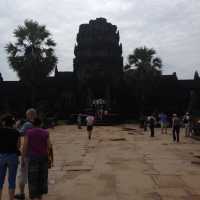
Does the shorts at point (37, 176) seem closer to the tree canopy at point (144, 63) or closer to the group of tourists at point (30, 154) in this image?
the group of tourists at point (30, 154)

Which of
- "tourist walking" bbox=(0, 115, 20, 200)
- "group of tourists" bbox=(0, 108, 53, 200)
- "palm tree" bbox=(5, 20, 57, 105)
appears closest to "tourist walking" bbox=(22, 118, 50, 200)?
"group of tourists" bbox=(0, 108, 53, 200)

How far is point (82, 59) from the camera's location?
53.5 m

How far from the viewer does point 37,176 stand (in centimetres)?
677

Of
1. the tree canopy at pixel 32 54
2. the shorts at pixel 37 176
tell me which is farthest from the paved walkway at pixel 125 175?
the tree canopy at pixel 32 54

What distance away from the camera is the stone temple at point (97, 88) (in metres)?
51.6

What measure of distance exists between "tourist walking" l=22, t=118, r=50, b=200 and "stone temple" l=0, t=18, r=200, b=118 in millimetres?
42956

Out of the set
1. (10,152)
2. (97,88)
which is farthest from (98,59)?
(10,152)

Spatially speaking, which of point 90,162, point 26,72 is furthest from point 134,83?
point 90,162

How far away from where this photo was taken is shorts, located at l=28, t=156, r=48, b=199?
6.71 m

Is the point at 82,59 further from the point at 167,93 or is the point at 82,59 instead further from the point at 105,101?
the point at 167,93

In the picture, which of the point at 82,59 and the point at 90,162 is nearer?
the point at 90,162

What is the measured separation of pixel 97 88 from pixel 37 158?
149 feet

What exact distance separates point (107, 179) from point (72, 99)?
43.0 metres

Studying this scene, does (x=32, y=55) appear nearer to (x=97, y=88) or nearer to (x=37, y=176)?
(x=97, y=88)
